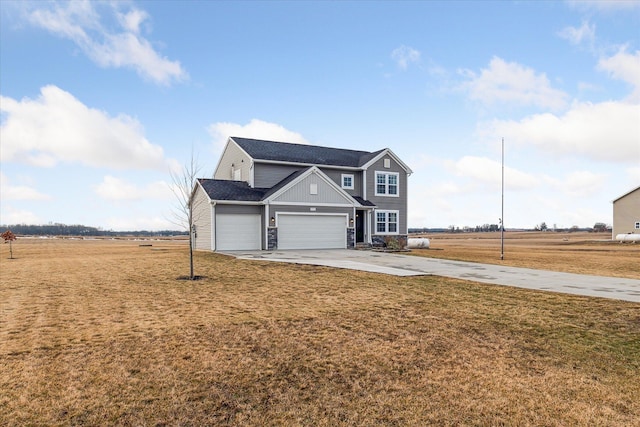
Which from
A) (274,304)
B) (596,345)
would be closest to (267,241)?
(274,304)

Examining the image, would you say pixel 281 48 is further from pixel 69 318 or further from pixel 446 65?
pixel 69 318

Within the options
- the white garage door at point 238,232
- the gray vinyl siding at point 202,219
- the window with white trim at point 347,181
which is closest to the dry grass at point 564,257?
the window with white trim at point 347,181

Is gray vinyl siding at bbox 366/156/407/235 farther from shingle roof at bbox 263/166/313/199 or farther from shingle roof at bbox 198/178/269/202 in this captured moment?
shingle roof at bbox 198/178/269/202

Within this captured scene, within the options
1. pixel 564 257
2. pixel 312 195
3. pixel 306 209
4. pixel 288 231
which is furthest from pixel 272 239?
pixel 564 257

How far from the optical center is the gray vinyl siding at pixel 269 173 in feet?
90.2

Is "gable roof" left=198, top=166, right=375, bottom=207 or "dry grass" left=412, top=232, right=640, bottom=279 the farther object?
"gable roof" left=198, top=166, right=375, bottom=207

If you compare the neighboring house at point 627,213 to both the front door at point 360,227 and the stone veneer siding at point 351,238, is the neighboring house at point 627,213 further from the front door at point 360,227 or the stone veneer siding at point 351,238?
the stone veneer siding at point 351,238

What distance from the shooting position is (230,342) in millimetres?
6363

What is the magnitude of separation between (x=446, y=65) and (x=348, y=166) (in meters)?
12.1

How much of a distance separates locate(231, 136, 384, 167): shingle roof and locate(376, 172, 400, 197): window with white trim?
182 cm

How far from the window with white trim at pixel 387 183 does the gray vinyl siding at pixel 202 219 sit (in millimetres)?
13608

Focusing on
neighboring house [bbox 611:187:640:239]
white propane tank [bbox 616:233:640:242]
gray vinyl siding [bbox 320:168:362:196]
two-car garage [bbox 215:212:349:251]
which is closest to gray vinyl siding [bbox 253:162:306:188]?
gray vinyl siding [bbox 320:168:362:196]

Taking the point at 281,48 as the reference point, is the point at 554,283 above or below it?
below

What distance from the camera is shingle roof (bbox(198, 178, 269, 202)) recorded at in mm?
24683
